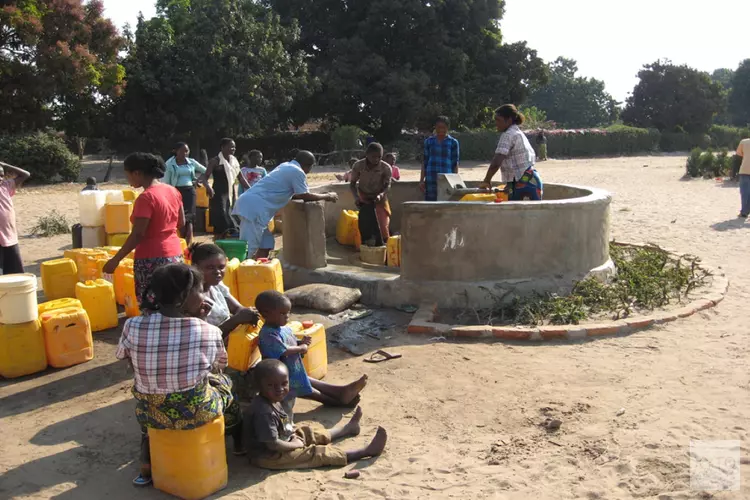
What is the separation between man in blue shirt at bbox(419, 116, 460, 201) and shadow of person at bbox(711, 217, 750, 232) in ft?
17.0

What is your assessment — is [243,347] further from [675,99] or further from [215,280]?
[675,99]

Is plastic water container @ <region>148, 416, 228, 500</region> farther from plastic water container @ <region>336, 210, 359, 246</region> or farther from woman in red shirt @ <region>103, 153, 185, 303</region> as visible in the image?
plastic water container @ <region>336, 210, 359, 246</region>

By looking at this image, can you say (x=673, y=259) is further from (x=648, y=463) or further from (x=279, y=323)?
(x=279, y=323)

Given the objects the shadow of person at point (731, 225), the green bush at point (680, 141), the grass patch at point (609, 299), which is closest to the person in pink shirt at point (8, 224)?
the grass patch at point (609, 299)

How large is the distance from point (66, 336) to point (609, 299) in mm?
4665

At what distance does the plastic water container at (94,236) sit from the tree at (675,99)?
44.4 meters

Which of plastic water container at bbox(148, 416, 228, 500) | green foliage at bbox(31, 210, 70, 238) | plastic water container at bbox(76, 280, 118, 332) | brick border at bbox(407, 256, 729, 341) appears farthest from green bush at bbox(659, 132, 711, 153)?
plastic water container at bbox(148, 416, 228, 500)

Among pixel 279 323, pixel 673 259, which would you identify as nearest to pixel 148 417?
pixel 279 323

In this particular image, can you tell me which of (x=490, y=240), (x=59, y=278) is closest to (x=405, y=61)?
(x=490, y=240)

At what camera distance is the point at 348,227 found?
9328mm

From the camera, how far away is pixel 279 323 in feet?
13.6

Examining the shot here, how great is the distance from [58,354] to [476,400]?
3.15 metres

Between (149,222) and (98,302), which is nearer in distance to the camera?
(149,222)

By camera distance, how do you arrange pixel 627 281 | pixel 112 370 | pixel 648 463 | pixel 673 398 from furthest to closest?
pixel 627 281
pixel 112 370
pixel 673 398
pixel 648 463
